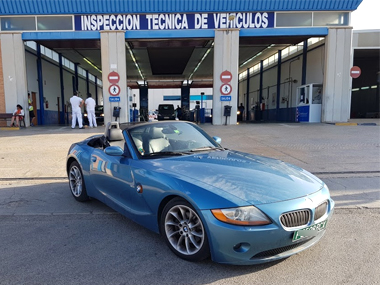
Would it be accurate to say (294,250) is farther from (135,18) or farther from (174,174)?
(135,18)

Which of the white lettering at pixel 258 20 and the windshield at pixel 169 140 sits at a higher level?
the white lettering at pixel 258 20

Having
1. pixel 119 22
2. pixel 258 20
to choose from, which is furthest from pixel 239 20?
pixel 119 22

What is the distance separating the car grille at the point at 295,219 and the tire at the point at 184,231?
71cm

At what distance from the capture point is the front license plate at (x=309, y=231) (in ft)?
8.07

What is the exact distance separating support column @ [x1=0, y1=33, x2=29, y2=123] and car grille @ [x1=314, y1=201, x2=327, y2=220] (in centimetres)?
1838

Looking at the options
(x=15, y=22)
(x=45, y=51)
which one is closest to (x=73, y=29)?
(x=15, y=22)

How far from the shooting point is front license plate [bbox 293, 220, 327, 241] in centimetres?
246

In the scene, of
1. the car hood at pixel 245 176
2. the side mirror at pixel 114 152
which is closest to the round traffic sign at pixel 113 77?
the side mirror at pixel 114 152

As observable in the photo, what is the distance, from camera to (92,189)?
4.16 meters

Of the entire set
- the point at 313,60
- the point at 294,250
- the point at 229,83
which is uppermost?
the point at 313,60

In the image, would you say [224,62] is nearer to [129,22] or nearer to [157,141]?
[129,22]

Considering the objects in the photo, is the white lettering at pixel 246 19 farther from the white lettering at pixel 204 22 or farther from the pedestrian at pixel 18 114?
the pedestrian at pixel 18 114

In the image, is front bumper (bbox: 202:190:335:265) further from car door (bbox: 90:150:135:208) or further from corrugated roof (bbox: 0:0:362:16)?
corrugated roof (bbox: 0:0:362:16)

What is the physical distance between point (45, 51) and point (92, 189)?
21.3 m
